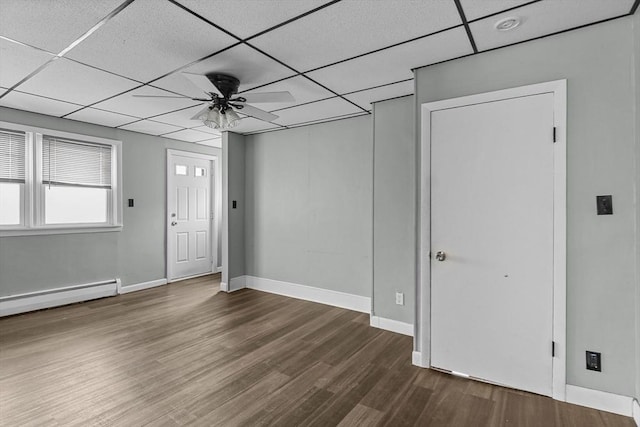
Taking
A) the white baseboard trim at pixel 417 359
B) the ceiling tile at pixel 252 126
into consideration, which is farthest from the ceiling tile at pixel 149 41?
the white baseboard trim at pixel 417 359

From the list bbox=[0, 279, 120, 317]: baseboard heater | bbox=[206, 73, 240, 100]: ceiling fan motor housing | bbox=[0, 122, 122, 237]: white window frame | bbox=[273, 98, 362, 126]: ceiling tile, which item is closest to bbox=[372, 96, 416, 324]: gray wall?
bbox=[273, 98, 362, 126]: ceiling tile

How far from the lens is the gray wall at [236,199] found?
4.96 metres

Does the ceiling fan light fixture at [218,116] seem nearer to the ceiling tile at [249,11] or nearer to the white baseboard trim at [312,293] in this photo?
the ceiling tile at [249,11]

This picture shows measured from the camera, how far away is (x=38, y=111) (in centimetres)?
385

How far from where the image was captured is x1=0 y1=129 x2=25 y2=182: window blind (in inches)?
145

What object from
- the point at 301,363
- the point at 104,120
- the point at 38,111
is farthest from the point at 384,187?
the point at 38,111

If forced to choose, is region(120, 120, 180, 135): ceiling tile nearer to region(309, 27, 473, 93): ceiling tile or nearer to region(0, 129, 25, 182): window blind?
region(0, 129, 25, 182): window blind

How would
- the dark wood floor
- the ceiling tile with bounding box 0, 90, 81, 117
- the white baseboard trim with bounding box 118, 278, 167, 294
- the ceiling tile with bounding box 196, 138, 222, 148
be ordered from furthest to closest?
the ceiling tile with bounding box 196, 138, 222, 148 < the white baseboard trim with bounding box 118, 278, 167, 294 < the ceiling tile with bounding box 0, 90, 81, 117 < the dark wood floor

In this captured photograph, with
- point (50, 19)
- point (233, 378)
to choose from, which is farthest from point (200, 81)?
point (233, 378)

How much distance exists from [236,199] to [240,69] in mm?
2734

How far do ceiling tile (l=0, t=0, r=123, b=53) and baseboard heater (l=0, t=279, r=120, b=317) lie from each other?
3.23 meters

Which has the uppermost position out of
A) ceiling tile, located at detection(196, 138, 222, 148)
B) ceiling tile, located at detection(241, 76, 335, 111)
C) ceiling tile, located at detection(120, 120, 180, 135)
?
ceiling tile, located at detection(196, 138, 222, 148)

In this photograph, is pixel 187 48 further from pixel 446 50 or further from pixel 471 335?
pixel 471 335

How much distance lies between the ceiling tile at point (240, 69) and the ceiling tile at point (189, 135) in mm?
1915
